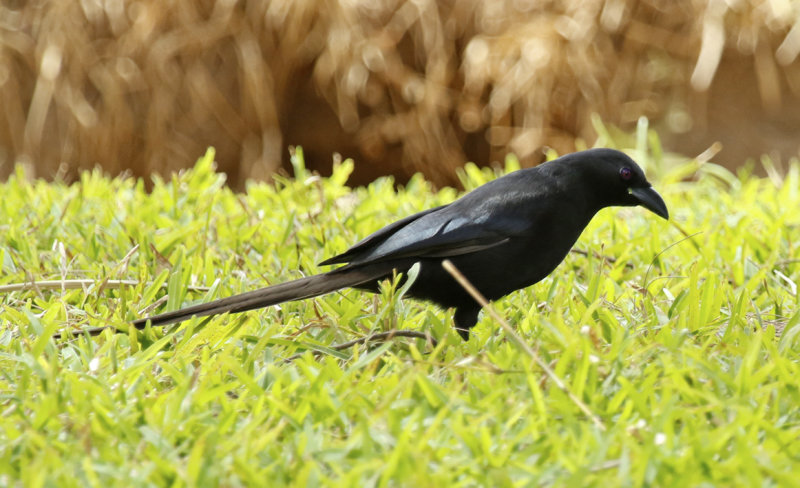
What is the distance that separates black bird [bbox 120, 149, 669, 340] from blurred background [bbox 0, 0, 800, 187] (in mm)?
4678

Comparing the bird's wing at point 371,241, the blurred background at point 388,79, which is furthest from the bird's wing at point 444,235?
the blurred background at point 388,79

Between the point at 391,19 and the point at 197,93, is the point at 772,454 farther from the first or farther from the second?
the point at 197,93

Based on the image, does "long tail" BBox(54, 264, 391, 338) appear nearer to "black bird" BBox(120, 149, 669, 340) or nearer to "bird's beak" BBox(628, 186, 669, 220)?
"black bird" BBox(120, 149, 669, 340)

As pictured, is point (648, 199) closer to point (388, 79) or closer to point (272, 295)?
point (272, 295)

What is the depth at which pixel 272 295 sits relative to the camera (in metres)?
2.48

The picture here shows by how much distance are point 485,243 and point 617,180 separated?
49 centimetres

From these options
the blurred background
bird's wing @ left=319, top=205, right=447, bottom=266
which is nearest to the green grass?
bird's wing @ left=319, top=205, right=447, bottom=266

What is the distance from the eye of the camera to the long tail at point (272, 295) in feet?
7.93

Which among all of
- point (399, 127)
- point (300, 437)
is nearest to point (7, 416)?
point (300, 437)

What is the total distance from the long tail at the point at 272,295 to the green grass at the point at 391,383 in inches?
1.6

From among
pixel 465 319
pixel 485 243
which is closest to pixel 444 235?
pixel 485 243

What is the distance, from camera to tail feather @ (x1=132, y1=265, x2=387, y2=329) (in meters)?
2.42

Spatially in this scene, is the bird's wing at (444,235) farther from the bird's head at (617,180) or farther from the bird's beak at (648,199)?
the bird's beak at (648,199)

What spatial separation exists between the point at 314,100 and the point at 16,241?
188 inches
